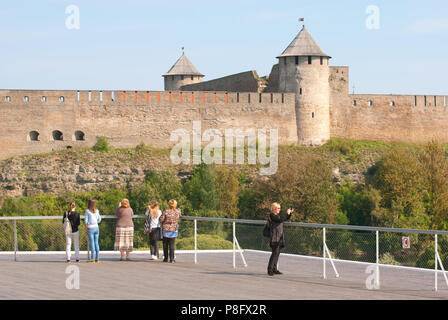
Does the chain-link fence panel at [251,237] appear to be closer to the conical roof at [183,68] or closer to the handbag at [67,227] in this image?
the handbag at [67,227]

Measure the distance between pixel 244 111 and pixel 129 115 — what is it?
18.5 feet

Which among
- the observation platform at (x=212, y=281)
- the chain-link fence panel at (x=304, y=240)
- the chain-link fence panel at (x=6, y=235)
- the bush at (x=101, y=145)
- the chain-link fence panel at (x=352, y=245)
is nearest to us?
the observation platform at (x=212, y=281)

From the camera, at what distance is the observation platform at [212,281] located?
10.3 meters

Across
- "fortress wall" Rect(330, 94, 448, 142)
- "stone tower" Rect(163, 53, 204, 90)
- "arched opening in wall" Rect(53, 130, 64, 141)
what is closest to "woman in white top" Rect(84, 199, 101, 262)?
"arched opening in wall" Rect(53, 130, 64, 141)

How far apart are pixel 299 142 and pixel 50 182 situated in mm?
12205

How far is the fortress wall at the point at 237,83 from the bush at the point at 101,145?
811 cm

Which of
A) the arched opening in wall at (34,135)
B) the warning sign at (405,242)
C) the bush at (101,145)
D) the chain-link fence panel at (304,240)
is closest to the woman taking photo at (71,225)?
the chain-link fence panel at (304,240)

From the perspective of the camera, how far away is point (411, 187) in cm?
3688

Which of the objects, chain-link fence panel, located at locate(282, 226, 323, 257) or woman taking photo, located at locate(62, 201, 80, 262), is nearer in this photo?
chain-link fence panel, located at locate(282, 226, 323, 257)

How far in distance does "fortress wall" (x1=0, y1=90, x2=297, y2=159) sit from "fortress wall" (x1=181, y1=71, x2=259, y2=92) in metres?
1.97

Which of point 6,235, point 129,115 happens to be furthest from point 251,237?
point 129,115

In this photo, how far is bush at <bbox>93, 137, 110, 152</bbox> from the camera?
3797cm

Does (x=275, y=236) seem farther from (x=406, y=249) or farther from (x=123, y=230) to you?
(x=123, y=230)

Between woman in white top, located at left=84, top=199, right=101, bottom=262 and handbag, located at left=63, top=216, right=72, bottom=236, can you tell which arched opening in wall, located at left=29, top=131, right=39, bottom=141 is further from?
woman in white top, located at left=84, top=199, right=101, bottom=262
